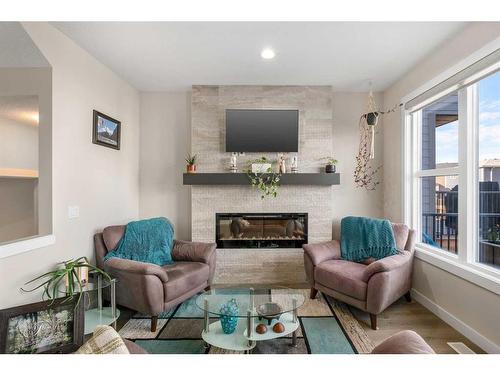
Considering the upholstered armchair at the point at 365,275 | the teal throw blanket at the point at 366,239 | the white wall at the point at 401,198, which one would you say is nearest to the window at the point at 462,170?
the white wall at the point at 401,198

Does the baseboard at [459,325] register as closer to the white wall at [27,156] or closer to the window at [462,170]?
the window at [462,170]

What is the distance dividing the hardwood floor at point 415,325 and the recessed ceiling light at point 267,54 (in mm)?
2592

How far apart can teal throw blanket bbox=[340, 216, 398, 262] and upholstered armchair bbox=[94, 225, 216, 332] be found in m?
1.55

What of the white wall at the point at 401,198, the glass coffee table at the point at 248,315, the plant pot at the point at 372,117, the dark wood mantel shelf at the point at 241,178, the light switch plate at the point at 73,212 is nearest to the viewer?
the glass coffee table at the point at 248,315

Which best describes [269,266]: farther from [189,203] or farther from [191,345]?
[191,345]

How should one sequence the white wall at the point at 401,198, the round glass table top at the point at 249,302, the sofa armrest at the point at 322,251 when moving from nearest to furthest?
the round glass table top at the point at 249,302, the white wall at the point at 401,198, the sofa armrest at the point at 322,251

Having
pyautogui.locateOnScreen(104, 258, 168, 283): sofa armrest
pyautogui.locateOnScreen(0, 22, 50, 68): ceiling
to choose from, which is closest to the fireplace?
pyautogui.locateOnScreen(104, 258, 168, 283): sofa armrest

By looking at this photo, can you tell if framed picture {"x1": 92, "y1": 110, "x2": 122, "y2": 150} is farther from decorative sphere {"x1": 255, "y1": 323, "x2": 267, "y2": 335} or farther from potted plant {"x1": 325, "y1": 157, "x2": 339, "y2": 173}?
potted plant {"x1": 325, "y1": 157, "x2": 339, "y2": 173}

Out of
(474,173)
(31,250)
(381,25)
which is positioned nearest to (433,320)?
(474,173)

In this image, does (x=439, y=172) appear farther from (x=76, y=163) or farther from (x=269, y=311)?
(x=76, y=163)

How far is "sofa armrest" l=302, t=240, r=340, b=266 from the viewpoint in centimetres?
290

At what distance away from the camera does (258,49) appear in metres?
2.59

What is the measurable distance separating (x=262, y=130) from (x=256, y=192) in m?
0.80

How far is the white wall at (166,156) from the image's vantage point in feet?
12.5
